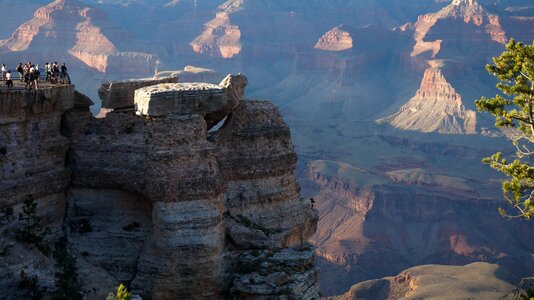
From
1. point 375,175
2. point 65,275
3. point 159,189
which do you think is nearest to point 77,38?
point 375,175

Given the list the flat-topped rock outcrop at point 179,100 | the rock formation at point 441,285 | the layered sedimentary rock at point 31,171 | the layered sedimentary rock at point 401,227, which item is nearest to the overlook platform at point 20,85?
the layered sedimentary rock at point 31,171

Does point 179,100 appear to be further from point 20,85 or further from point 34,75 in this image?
point 20,85

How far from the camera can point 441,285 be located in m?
60.8

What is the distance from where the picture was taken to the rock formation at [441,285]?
2303 inches

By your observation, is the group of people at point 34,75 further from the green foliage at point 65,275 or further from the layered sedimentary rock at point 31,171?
the green foliage at point 65,275

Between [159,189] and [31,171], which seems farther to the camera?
[31,171]

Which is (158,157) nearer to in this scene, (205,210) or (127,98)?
(205,210)

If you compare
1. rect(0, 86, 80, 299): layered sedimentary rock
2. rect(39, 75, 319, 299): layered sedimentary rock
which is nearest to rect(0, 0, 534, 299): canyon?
rect(39, 75, 319, 299): layered sedimentary rock

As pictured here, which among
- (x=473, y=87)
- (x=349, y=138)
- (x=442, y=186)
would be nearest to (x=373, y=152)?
(x=349, y=138)

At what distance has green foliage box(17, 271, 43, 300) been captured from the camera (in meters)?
24.9

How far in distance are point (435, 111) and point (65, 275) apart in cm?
15968

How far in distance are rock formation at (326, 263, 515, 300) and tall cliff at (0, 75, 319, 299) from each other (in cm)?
3107

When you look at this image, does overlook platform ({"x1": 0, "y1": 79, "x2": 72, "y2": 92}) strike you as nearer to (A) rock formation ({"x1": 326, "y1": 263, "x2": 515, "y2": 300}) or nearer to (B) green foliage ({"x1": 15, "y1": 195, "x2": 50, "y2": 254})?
(B) green foliage ({"x1": 15, "y1": 195, "x2": 50, "y2": 254})

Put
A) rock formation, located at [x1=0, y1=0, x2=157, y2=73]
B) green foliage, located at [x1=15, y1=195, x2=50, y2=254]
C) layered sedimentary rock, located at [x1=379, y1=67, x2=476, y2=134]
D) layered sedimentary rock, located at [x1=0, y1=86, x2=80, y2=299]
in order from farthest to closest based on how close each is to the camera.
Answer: rock formation, located at [x1=0, y1=0, x2=157, y2=73] → layered sedimentary rock, located at [x1=379, y1=67, x2=476, y2=134] → green foliage, located at [x1=15, y1=195, x2=50, y2=254] → layered sedimentary rock, located at [x1=0, y1=86, x2=80, y2=299]
